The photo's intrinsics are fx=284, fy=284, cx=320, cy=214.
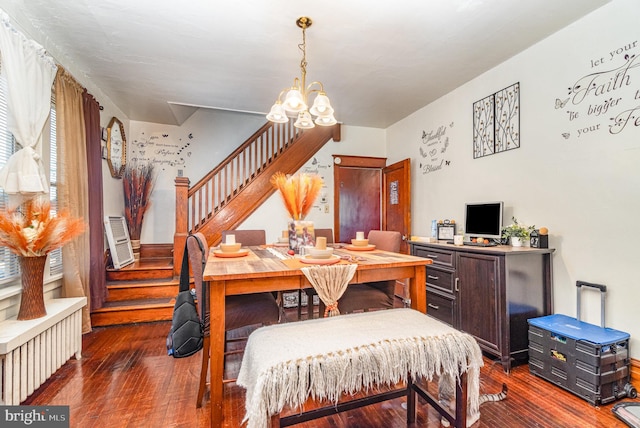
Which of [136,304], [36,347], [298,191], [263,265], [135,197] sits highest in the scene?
[135,197]

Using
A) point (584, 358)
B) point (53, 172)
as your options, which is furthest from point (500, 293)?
point (53, 172)

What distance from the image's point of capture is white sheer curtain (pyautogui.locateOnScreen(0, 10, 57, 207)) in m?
1.89

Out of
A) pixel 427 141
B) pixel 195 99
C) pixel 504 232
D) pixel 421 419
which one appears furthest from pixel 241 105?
pixel 421 419

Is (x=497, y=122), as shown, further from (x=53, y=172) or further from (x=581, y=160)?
(x=53, y=172)

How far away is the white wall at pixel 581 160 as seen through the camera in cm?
194

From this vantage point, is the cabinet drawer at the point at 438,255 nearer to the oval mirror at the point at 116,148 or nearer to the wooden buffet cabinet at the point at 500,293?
the wooden buffet cabinet at the point at 500,293

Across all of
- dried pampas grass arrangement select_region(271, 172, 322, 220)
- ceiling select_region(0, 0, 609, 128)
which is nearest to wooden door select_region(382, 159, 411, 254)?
ceiling select_region(0, 0, 609, 128)

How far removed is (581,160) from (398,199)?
238 cm

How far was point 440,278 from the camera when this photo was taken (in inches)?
112

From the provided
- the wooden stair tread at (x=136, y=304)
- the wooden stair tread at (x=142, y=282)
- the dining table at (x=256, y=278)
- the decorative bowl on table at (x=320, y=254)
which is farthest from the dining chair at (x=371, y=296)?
the wooden stair tread at (x=142, y=282)

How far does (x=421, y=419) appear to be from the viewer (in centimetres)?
166

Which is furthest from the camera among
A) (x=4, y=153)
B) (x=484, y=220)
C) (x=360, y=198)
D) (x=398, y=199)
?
(x=360, y=198)

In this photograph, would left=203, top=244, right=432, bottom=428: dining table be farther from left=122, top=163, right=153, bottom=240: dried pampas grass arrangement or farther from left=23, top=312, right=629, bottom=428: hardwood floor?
left=122, top=163, right=153, bottom=240: dried pampas grass arrangement

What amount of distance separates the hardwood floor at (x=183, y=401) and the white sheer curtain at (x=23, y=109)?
1.36m
